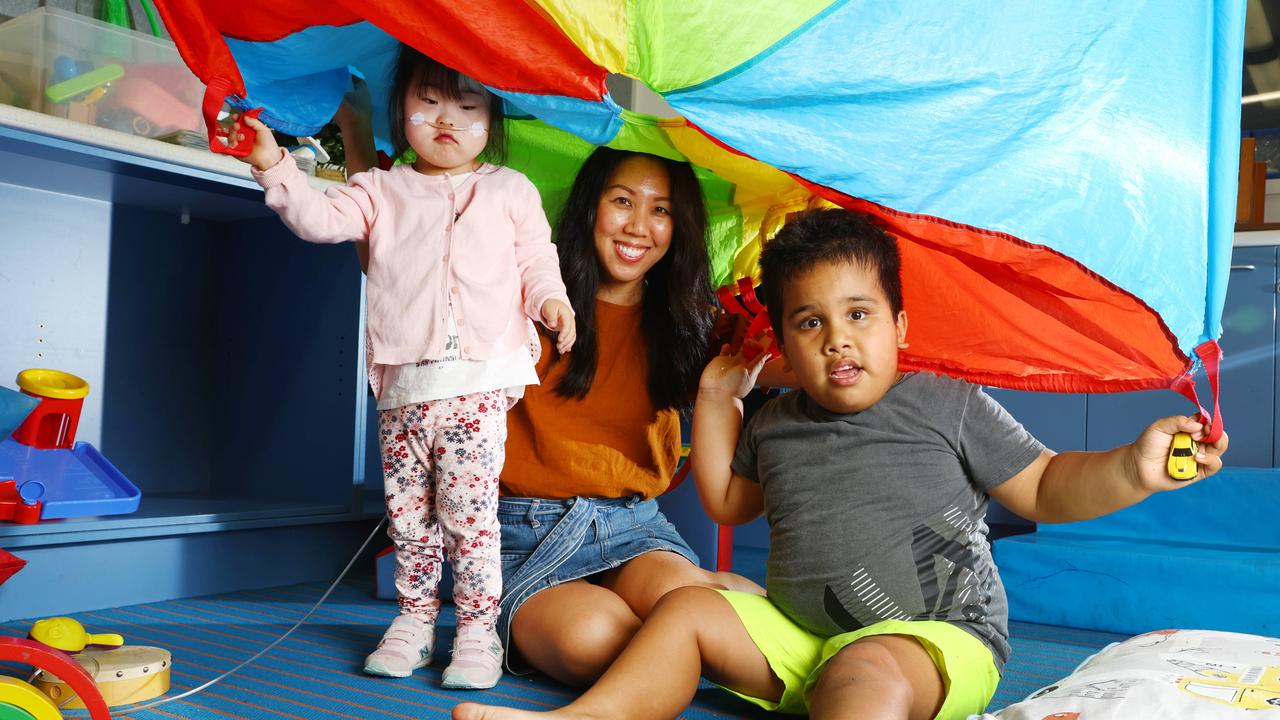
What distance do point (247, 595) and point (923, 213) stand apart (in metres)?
1.17

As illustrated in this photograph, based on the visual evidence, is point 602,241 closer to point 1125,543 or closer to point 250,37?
point 250,37

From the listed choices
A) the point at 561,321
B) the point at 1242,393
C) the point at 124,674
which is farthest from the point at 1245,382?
the point at 124,674

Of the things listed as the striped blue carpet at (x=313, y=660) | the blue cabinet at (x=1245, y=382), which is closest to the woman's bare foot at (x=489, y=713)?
the striped blue carpet at (x=313, y=660)

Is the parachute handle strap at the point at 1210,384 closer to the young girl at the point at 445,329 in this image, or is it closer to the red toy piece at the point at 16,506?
the young girl at the point at 445,329

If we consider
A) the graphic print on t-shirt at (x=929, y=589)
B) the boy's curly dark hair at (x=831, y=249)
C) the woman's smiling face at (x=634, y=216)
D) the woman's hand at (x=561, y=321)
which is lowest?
the graphic print on t-shirt at (x=929, y=589)

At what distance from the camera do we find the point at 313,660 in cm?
118

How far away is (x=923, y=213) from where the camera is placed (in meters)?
0.85

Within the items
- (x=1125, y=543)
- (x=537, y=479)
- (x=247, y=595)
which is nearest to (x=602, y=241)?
(x=537, y=479)

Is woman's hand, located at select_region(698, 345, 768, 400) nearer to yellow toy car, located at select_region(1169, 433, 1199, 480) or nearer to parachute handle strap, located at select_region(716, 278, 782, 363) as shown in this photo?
parachute handle strap, located at select_region(716, 278, 782, 363)

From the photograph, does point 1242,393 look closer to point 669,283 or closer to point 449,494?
point 669,283

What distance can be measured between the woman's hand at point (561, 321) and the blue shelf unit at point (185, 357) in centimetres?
72

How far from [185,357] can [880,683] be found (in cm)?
158

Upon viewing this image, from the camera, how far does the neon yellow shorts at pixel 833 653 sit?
0.88 metres

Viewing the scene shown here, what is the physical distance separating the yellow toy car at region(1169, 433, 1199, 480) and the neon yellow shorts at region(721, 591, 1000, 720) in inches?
8.5
